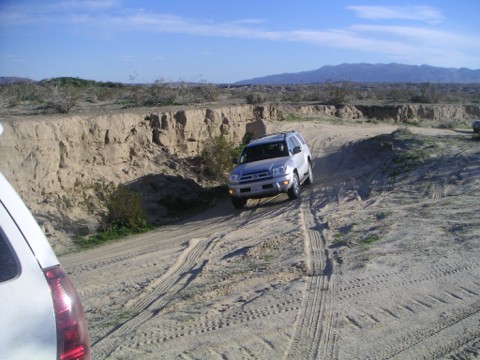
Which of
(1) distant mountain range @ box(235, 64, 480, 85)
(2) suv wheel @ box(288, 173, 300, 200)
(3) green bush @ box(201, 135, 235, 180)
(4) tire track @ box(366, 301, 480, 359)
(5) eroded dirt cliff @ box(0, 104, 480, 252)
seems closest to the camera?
(4) tire track @ box(366, 301, 480, 359)

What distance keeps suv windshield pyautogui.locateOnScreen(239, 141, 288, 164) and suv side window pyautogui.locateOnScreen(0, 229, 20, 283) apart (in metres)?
13.3

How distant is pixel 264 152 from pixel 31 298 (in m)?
13.6

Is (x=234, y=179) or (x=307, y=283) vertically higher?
(x=234, y=179)

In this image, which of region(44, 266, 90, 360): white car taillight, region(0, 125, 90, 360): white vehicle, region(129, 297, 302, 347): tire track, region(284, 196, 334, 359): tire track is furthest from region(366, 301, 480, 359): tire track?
region(0, 125, 90, 360): white vehicle

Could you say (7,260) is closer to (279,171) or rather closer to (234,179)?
(279,171)

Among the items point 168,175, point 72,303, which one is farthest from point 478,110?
point 72,303

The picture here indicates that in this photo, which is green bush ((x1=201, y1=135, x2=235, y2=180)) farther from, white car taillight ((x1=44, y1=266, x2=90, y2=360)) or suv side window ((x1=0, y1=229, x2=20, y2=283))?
suv side window ((x1=0, y1=229, x2=20, y2=283))

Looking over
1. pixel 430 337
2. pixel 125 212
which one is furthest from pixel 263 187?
pixel 430 337

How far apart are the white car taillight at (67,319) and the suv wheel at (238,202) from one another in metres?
12.2

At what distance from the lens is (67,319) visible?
2.87m

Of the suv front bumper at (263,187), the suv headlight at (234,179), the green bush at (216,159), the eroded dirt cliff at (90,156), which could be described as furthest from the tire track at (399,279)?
the green bush at (216,159)

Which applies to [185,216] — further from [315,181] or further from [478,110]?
[478,110]

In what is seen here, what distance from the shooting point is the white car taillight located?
283 centimetres

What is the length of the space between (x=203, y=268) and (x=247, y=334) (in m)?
2.93
